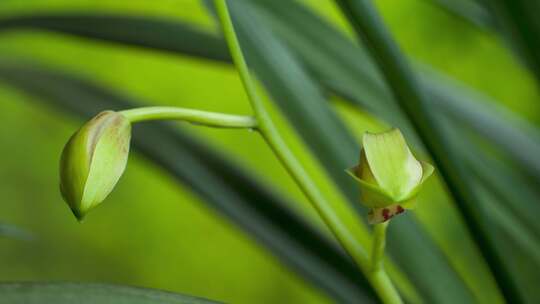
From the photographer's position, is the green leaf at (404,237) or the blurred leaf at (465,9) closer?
the green leaf at (404,237)

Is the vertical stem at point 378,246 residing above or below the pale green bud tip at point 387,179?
below

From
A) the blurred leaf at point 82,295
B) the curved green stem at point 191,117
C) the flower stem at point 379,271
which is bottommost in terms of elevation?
the blurred leaf at point 82,295

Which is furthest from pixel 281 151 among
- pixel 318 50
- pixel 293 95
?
pixel 318 50

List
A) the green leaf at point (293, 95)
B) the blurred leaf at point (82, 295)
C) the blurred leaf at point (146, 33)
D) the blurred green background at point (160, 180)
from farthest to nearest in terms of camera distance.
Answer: the blurred green background at point (160, 180) → the blurred leaf at point (146, 33) → the green leaf at point (293, 95) → the blurred leaf at point (82, 295)

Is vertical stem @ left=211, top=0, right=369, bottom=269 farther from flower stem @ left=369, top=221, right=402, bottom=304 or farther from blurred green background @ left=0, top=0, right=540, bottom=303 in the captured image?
blurred green background @ left=0, top=0, right=540, bottom=303

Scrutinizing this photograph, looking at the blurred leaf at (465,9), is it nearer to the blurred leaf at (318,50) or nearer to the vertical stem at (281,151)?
the blurred leaf at (318,50)

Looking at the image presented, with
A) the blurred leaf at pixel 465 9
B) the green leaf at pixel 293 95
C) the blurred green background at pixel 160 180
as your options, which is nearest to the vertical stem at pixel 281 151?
the green leaf at pixel 293 95

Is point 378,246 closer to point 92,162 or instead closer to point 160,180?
point 92,162

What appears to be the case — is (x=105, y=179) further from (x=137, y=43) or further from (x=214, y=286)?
(x=214, y=286)
